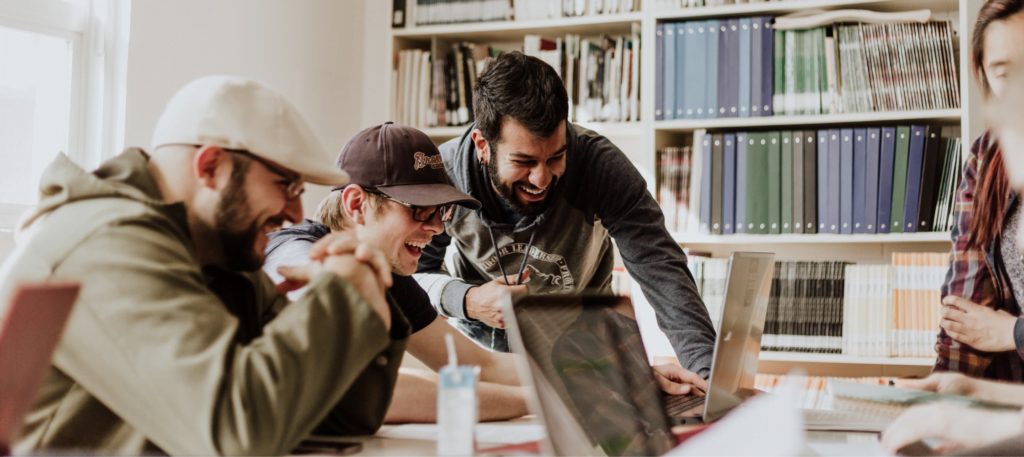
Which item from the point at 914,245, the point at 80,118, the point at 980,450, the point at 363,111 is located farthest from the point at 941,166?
the point at 80,118

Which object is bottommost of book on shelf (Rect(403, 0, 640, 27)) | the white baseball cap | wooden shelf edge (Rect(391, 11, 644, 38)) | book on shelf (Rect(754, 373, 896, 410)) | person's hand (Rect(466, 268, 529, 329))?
book on shelf (Rect(754, 373, 896, 410))

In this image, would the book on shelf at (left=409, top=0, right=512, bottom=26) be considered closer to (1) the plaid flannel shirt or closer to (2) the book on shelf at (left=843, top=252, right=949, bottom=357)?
(2) the book on shelf at (left=843, top=252, right=949, bottom=357)

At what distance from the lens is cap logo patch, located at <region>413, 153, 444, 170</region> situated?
160cm

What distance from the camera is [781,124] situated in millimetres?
2646

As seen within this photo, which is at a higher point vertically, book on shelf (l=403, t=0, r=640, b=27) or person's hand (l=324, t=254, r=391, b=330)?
book on shelf (l=403, t=0, r=640, b=27)

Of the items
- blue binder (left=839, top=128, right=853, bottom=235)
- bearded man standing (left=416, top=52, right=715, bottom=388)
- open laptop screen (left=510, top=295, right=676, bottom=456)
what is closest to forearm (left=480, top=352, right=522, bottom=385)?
bearded man standing (left=416, top=52, right=715, bottom=388)

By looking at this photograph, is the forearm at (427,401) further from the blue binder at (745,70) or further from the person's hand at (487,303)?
A: the blue binder at (745,70)

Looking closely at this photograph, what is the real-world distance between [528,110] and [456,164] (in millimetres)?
343

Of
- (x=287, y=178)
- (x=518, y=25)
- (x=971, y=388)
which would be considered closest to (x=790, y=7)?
(x=518, y=25)

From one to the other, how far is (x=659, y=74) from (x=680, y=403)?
1.64 meters

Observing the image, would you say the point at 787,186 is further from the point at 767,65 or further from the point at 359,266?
the point at 359,266

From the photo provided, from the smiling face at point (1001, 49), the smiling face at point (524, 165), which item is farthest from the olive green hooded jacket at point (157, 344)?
the smiling face at point (1001, 49)

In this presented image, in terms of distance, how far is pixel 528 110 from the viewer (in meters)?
1.75

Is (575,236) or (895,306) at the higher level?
(575,236)
